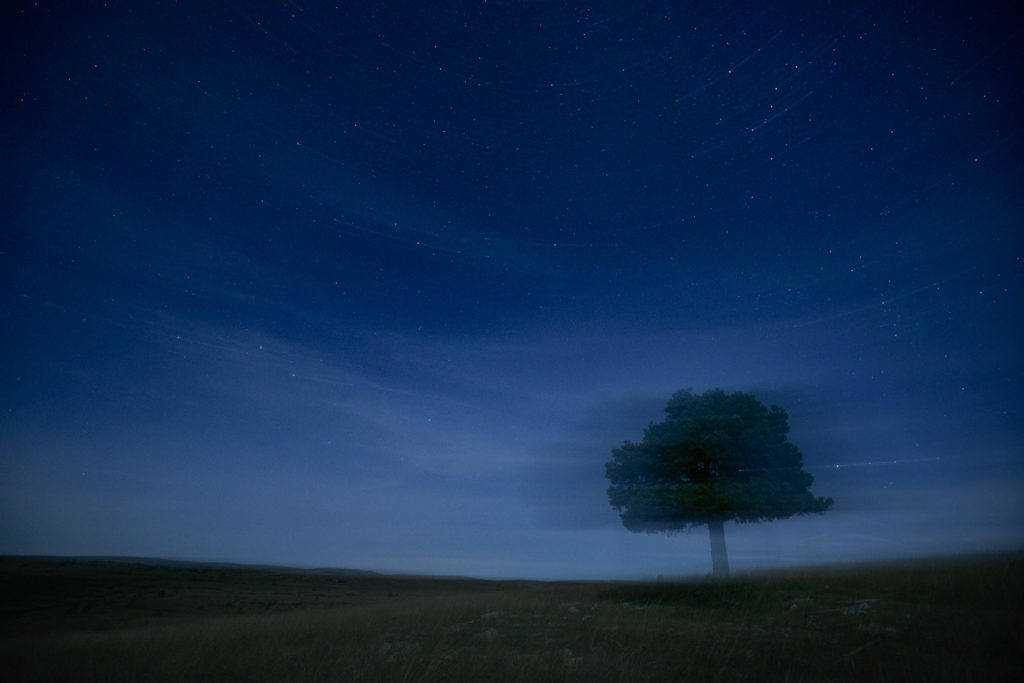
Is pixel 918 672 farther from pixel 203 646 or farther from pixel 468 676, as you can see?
pixel 203 646

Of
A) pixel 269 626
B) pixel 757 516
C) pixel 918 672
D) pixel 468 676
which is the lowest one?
pixel 269 626

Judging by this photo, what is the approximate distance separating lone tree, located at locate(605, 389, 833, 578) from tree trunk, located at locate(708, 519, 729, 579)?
40 millimetres

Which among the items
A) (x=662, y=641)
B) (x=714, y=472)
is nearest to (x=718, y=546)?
(x=714, y=472)

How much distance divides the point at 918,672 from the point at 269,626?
13.8 m

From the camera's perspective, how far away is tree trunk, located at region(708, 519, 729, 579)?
21.4 metres

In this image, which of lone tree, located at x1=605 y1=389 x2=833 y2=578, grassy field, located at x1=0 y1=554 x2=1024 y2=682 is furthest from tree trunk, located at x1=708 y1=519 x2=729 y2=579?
grassy field, located at x1=0 y1=554 x2=1024 y2=682

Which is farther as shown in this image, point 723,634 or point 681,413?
point 681,413

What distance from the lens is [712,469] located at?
22.8 m

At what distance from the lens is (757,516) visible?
2181cm

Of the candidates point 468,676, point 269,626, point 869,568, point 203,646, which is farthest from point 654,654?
point 269,626

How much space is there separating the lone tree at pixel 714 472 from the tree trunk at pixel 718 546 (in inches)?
1.6

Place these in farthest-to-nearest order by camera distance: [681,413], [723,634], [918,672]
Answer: [681,413], [723,634], [918,672]

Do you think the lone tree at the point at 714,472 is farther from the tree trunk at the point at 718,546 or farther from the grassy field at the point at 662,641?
the grassy field at the point at 662,641

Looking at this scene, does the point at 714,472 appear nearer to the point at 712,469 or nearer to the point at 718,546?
the point at 712,469
